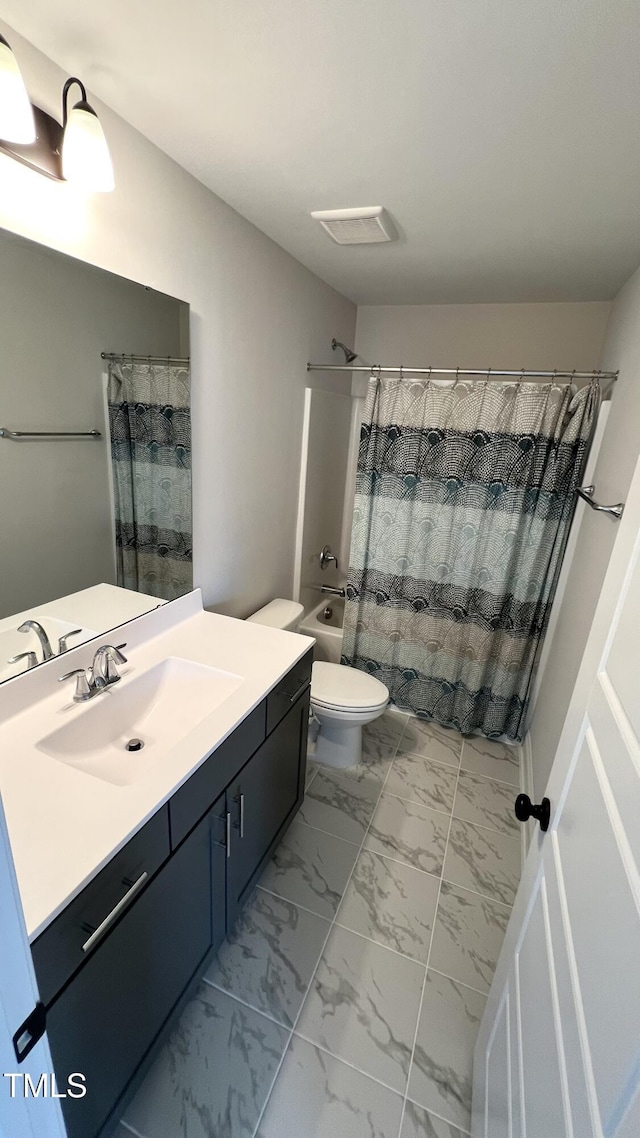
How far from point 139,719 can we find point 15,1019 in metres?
0.92

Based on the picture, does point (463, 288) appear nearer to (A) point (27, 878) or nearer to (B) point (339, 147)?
(B) point (339, 147)

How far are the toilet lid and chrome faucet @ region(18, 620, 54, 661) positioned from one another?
3.83 feet

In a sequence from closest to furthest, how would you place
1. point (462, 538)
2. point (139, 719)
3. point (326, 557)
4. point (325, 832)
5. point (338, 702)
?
point (139, 719) < point (325, 832) < point (338, 702) < point (462, 538) < point (326, 557)

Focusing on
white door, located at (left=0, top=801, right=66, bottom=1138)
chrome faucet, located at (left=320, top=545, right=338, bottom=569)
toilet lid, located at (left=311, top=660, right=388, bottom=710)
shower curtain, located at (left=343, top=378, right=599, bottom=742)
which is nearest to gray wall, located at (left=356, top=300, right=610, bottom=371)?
shower curtain, located at (left=343, top=378, right=599, bottom=742)

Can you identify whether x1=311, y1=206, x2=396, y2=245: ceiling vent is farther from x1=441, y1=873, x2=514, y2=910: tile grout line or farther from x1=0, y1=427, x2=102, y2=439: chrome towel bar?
x1=441, y1=873, x2=514, y2=910: tile grout line

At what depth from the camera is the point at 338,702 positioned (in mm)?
2100

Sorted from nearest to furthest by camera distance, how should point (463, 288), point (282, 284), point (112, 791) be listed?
1. point (112, 791)
2. point (282, 284)
3. point (463, 288)

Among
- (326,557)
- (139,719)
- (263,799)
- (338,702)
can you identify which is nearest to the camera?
(139,719)

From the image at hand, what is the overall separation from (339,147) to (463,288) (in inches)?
53.8

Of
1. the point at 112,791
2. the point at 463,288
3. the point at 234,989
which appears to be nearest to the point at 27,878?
the point at 112,791

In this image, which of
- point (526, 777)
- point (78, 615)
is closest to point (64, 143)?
point (78, 615)

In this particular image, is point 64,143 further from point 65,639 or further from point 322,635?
point 322,635

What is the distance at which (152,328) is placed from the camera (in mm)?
1421

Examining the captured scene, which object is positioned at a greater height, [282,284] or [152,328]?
[282,284]
